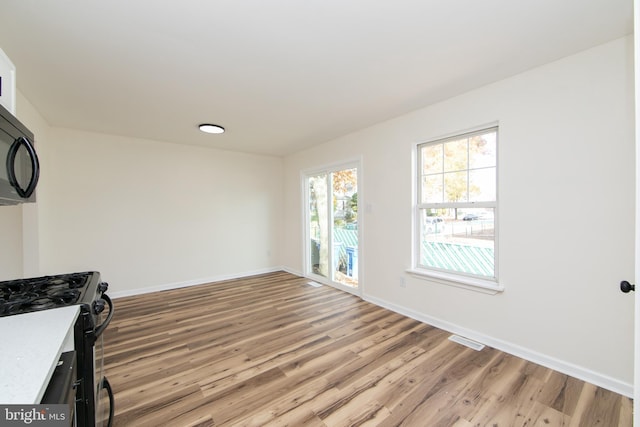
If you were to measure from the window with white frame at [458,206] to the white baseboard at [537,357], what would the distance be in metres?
0.54

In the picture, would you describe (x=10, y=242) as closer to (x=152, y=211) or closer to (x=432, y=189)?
(x=152, y=211)

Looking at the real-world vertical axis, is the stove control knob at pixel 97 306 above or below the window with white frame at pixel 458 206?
below

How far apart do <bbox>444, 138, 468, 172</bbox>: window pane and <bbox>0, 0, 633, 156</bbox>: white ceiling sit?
0.51m

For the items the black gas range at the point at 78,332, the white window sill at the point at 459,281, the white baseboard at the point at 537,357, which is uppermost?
the black gas range at the point at 78,332

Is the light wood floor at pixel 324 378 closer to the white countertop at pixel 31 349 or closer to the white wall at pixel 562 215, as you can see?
the white wall at pixel 562 215

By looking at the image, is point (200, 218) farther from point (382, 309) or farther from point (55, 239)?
point (382, 309)

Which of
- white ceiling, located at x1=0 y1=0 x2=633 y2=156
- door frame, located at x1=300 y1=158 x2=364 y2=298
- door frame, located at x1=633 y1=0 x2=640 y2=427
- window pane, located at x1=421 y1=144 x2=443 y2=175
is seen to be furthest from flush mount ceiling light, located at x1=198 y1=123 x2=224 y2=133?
door frame, located at x1=633 y1=0 x2=640 y2=427

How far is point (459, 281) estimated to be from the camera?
274 cm

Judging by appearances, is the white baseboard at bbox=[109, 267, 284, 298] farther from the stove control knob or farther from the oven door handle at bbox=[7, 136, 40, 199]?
the stove control knob

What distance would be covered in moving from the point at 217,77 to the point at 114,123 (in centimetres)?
210

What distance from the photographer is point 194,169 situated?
4637 millimetres

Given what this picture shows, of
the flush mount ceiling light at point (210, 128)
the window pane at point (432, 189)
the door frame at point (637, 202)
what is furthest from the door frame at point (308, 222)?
the door frame at point (637, 202)

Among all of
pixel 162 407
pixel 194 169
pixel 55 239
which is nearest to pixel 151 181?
pixel 194 169

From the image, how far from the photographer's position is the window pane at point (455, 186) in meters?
2.81
